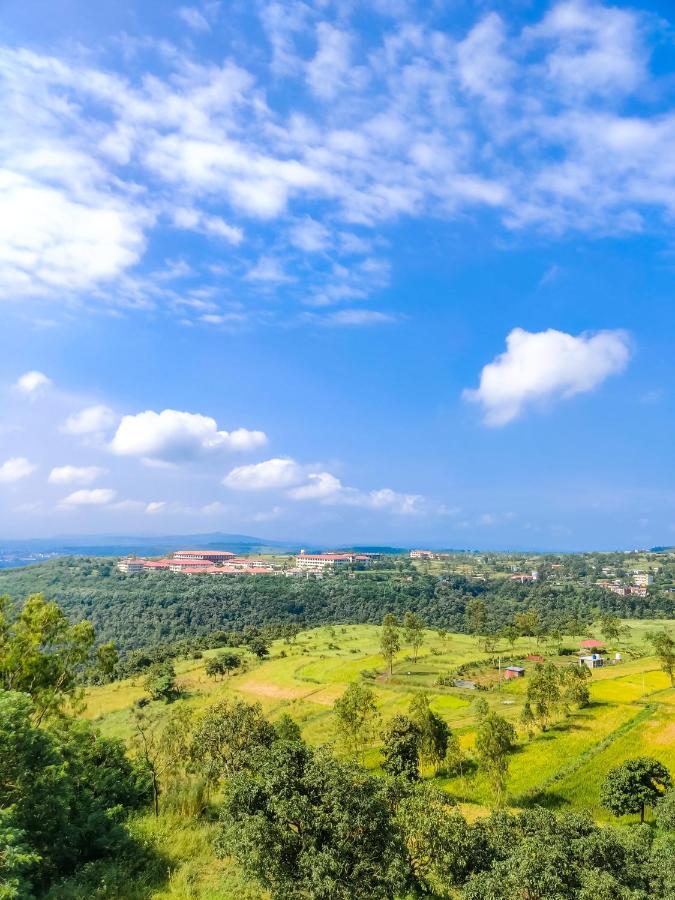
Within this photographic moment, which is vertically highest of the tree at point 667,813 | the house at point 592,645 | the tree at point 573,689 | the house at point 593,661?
the tree at point 667,813

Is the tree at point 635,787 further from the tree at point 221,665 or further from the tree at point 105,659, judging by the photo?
the tree at point 221,665

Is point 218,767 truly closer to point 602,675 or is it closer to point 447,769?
point 447,769

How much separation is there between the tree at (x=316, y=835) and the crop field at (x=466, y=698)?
94.7 ft

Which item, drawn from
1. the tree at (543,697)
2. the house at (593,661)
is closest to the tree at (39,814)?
the tree at (543,697)

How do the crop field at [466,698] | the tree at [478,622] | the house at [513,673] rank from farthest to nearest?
the tree at [478,622], the house at [513,673], the crop field at [466,698]

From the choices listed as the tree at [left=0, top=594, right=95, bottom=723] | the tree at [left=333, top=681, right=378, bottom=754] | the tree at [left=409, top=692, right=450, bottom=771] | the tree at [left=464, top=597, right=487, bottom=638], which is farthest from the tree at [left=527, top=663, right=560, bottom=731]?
the tree at [left=464, top=597, right=487, bottom=638]

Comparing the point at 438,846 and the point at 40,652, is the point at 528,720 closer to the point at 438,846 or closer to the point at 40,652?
the point at 438,846

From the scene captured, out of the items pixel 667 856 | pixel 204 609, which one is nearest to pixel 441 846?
pixel 667 856

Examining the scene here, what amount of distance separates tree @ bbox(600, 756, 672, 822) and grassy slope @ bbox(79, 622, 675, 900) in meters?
3.29

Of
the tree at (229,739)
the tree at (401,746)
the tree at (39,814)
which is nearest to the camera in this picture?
the tree at (39,814)

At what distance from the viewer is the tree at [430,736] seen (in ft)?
161

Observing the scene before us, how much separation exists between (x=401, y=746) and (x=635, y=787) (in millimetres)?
19366

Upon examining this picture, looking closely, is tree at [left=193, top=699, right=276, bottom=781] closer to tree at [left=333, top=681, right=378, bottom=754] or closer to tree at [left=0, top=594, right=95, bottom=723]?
tree at [left=0, top=594, right=95, bottom=723]

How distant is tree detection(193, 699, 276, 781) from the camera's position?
3456 centimetres
